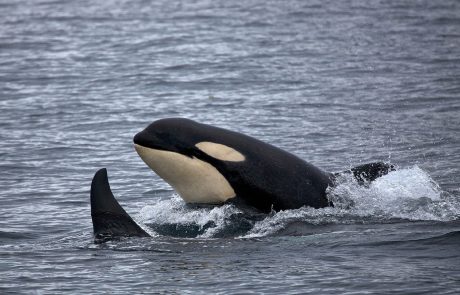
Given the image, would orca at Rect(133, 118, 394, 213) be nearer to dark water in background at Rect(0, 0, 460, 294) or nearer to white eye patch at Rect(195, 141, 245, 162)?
white eye patch at Rect(195, 141, 245, 162)

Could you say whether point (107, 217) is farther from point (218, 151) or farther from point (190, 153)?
point (218, 151)

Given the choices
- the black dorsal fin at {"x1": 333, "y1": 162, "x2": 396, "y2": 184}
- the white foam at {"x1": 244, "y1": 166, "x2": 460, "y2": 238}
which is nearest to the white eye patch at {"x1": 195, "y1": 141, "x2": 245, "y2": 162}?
the white foam at {"x1": 244, "y1": 166, "x2": 460, "y2": 238}

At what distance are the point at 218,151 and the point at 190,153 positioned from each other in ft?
1.41

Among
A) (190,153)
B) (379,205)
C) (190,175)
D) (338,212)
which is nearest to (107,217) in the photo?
(190,175)

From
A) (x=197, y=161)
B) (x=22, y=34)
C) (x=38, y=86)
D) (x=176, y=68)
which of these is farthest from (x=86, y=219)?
(x=22, y=34)

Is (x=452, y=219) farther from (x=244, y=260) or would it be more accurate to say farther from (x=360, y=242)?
(x=244, y=260)

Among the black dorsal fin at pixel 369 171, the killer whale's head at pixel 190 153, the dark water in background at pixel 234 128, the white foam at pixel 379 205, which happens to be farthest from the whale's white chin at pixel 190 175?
the black dorsal fin at pixel 369 171

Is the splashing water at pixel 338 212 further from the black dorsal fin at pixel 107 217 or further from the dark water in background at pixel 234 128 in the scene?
the black dorsal fin at pixel 107 217

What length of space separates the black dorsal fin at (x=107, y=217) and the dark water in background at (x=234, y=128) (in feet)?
0.65

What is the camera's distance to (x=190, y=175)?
17.7m

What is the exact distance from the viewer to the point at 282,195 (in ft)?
57.6

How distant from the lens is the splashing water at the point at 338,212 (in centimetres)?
1739

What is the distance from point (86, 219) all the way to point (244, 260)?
4516mm

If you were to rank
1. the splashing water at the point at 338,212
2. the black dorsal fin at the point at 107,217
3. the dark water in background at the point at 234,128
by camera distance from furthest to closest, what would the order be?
the splashing water at the point at 338,212, the black dorsal fin at the point at 107,217, the dark water in background at the point at 234,128
